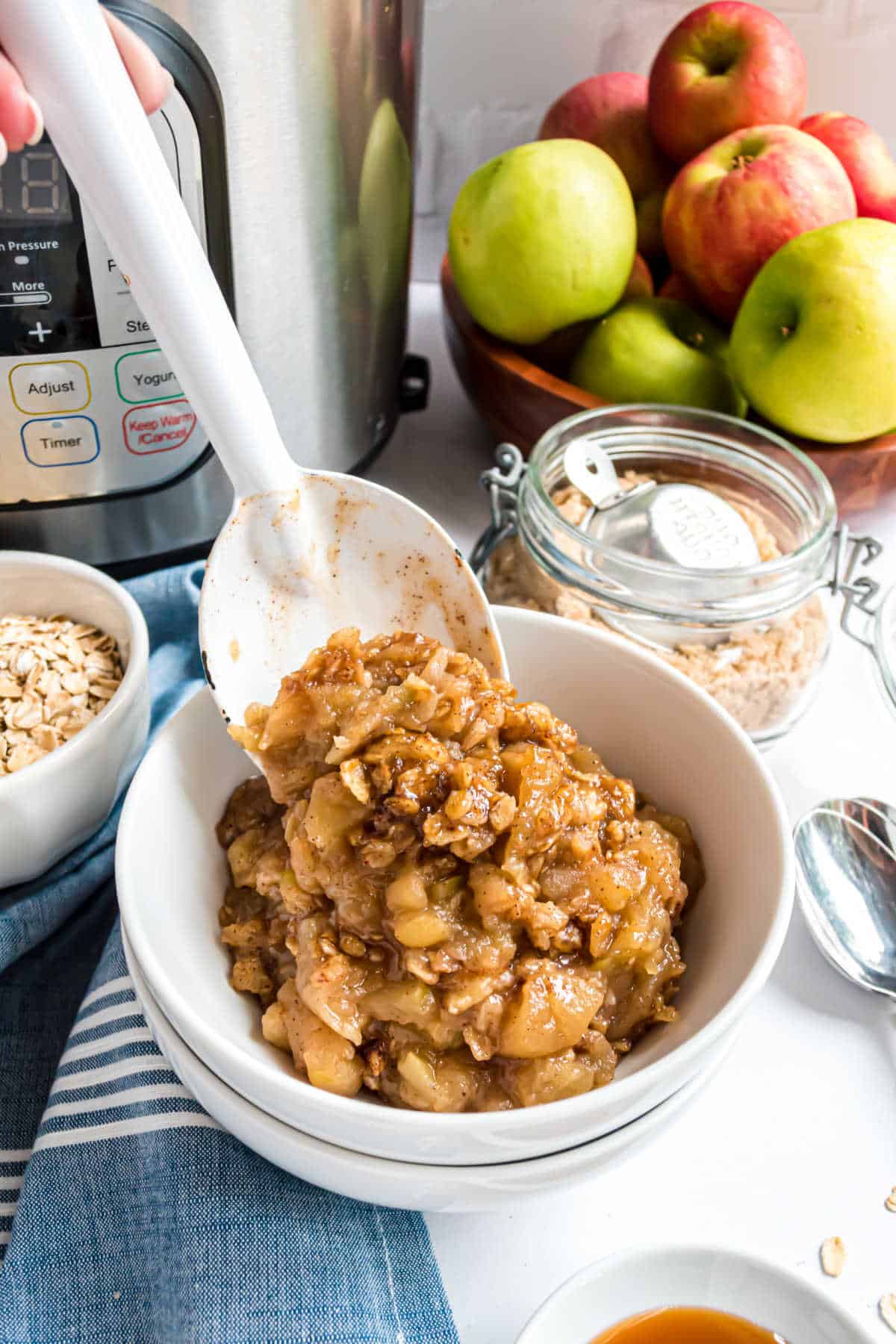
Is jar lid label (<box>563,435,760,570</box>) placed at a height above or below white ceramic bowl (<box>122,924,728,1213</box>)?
above

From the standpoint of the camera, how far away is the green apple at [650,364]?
1.06m

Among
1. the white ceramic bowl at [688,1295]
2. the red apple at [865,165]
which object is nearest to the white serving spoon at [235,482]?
the white ceramic bowl at [688,1295]

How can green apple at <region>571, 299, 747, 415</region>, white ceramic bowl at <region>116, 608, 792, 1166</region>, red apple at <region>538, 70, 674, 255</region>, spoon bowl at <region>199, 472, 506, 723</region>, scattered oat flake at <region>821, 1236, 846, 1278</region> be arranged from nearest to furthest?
white ceramic bowl at <region>116, 608, 792, 1166</region>
scattered oat flake at <region>821, 1236, 846, 1278</region>
spoon bowl at <region>199, 472, 506, 723</region>
green apple at <region>571, 299, 747, 415</region>
red apple at <region>538, 70, 674, 255</region>

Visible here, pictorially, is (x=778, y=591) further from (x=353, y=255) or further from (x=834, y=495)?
(x=353, y=255)

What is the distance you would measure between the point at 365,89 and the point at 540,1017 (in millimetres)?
661

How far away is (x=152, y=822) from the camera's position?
61 cm

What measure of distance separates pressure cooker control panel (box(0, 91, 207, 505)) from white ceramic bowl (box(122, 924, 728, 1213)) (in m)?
0.45

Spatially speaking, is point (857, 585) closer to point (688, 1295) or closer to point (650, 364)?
point (650, 364)

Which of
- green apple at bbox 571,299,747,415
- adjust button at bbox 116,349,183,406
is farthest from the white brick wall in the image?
adjust button at bbox 116,349,183,406

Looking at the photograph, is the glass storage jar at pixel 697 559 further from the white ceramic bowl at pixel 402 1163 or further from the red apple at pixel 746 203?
the white ceramic bowl at pixel 402 1163

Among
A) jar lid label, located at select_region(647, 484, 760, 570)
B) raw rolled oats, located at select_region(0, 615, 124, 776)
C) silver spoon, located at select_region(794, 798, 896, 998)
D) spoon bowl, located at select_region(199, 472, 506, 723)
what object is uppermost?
spoon bowl, located at select_region(199, 472, 506, 723)

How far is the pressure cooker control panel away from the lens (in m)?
0.75

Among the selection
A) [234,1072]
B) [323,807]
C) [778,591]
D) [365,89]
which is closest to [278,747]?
[323,807]

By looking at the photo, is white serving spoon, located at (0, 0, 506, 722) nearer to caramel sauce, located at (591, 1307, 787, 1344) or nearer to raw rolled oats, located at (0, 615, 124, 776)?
raw rolled oats, located at (0, 615, 124, 776)
